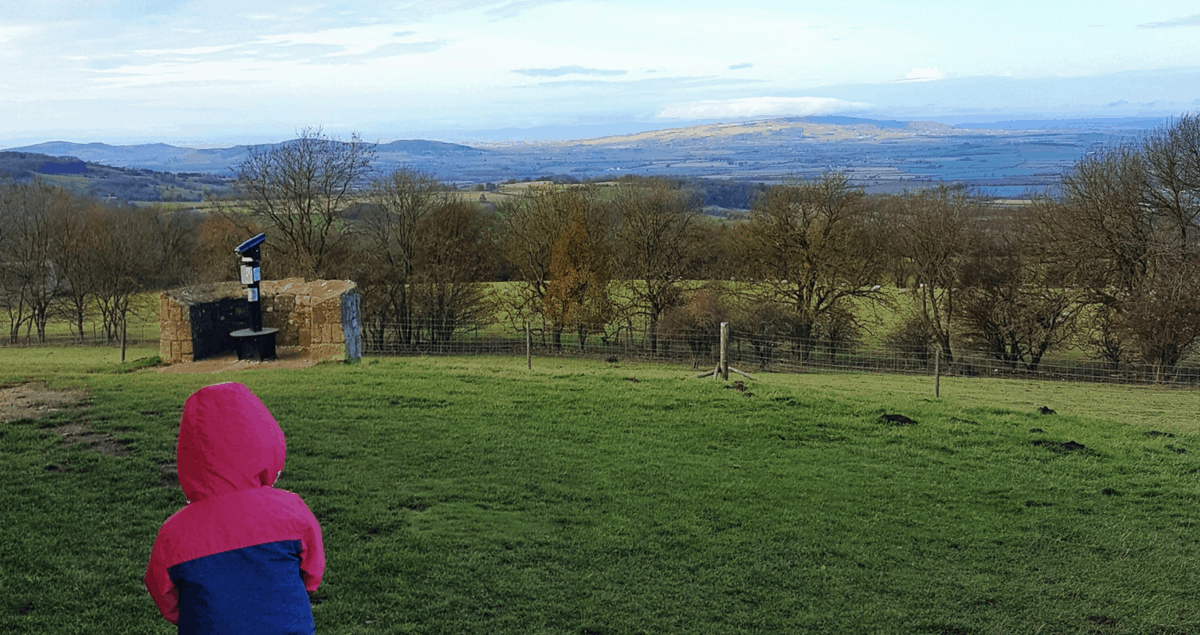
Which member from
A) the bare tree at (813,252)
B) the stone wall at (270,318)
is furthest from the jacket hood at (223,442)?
the bare tree at (813,252)

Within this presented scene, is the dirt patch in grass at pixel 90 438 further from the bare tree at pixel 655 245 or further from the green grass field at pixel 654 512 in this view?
the bare tree at pixel 655 245

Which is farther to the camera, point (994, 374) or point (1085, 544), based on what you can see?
point (994, 374)

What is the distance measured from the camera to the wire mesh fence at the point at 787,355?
25.2 meters

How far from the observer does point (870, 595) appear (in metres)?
6.12

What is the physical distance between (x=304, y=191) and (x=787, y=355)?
23.6 metres

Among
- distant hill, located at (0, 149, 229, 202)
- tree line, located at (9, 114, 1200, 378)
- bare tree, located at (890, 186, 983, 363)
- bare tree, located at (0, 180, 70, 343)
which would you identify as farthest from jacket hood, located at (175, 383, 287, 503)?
distant hill, located at (0, 149, 229, 202)

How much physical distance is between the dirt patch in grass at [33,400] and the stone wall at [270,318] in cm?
478

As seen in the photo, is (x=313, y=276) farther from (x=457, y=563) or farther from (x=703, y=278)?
(x=457, y=563)

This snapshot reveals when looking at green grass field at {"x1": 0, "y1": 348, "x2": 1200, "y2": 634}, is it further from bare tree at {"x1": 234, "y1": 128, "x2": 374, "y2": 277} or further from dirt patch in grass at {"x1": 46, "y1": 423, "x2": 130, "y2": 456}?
bare tree at {"x1": 234, "y1": 128, "x2": 374, "y2": 277}

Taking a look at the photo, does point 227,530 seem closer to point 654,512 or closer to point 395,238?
point 654,512

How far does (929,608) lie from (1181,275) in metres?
25.7

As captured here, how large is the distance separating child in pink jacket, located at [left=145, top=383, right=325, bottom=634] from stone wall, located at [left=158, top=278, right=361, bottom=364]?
1514cm

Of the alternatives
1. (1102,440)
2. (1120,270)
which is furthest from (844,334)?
(1102,440)

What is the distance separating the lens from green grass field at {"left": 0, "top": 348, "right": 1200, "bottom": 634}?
575 centimetres
